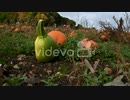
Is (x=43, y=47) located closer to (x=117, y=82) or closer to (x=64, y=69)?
(x=64, y=69)

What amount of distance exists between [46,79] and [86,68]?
327 millimetres

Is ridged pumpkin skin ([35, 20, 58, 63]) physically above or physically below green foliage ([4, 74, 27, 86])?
above

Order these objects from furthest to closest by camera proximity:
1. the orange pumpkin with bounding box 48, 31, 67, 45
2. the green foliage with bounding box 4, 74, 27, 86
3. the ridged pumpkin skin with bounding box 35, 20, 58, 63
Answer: the orange pumpkin with bounding box 48, 31, 67, 45
the ridged pumpkin skin with bounding box 35, 20, 58, 63
the green foliage with bounding box 4, 74, 27, 86

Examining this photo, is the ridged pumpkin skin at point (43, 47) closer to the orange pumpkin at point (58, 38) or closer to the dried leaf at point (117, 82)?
the orange pumpkin at point (58, 38)

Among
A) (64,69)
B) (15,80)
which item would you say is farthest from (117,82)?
(15,80)

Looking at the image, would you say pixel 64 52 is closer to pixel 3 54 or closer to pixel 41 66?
pixel 41 66

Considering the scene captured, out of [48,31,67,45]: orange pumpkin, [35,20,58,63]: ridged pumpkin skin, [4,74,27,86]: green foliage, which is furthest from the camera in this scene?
[48,31,67,45]: orange pumpkin

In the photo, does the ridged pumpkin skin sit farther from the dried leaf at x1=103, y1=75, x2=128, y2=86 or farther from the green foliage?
the dried leaf at x1=103, y1=75, x2=128, y2=86

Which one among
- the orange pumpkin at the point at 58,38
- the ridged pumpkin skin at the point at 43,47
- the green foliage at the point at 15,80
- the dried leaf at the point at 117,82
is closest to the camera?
the dried leaf at the point at 117,82

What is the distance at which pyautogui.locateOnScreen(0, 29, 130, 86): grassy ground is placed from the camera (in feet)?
9.37

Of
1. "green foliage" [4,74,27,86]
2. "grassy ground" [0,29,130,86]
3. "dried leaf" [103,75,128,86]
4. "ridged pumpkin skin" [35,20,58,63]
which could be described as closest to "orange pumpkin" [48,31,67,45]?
"grassy ground" [0,29,130,86]

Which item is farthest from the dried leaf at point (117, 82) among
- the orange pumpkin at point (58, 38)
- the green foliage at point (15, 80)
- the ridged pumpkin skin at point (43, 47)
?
the orange pumpkin at point (58, 38)

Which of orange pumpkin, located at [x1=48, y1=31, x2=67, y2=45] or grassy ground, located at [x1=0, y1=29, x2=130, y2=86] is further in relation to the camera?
orange pumpkin, located at [x1=48, y1=31, x2=67, y2=45]

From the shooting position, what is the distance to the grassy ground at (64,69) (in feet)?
9.37
